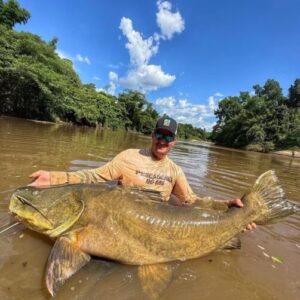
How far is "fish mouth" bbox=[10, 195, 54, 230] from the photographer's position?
2.62m

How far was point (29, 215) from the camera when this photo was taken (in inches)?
103

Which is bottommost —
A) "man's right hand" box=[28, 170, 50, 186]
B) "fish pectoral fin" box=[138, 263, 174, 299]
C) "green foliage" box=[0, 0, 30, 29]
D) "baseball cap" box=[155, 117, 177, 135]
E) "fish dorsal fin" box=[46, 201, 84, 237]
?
"fish pectoral fin" box=[138, 263, 174, 299]

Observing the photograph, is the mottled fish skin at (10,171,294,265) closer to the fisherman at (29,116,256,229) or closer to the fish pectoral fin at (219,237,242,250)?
the fish pectoral fin at (219,237,242,250)

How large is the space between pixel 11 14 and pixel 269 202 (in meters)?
37.4

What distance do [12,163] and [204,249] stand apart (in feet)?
15.8

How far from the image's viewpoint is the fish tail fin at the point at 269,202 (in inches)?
123

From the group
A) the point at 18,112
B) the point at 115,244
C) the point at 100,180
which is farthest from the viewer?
the point at 18,112

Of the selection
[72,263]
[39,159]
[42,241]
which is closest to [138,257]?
[72,263]

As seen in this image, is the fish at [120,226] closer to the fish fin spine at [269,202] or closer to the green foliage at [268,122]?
the fish fin spine at [269,202]

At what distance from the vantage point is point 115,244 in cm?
273

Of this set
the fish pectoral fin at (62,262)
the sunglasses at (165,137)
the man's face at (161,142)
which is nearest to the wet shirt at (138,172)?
the man's face at (161,142)

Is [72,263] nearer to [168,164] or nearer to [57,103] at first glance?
[168,164]

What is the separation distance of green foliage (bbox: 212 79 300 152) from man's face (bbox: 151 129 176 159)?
41.2 meters

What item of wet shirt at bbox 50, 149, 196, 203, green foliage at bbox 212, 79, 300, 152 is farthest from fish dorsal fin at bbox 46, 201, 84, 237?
green foliage at bbox 212, 79, 300, 152
